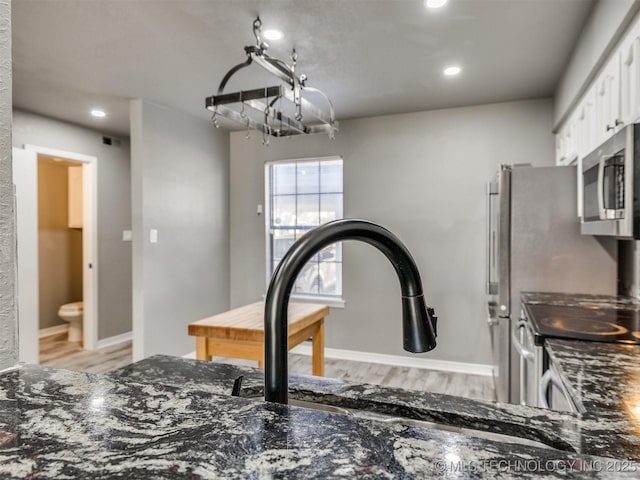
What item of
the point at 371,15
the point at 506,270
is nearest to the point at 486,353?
the point at 506,270

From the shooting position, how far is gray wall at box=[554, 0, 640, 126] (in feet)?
5.88

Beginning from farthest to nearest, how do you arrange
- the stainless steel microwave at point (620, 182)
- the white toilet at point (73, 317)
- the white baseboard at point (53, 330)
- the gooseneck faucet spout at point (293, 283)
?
the white baseboard at point (53, 330)
the white toilet at point (73, 317)
the stainless steel microwave at point (620, 182)
the gooseneck faucet spout at point (293, 283)

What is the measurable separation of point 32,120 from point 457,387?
469 cm

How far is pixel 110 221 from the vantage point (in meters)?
5.04

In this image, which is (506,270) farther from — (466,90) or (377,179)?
(377,179)

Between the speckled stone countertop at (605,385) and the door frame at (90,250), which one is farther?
the door frame at (90,250)

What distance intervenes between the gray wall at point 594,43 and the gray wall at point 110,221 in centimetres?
465

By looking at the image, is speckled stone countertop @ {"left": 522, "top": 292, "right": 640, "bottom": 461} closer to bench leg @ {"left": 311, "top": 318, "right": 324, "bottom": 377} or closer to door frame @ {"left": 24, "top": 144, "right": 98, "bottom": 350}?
bench leg @ {"left": 311, "top": 318, "right": 324, "bottom": 377}

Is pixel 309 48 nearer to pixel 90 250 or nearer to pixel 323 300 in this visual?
pixel 323 300

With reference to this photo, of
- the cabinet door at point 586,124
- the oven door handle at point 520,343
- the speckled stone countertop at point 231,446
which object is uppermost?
the cabinet door at point 586,124

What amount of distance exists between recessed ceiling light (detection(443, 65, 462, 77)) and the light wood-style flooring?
2.44m

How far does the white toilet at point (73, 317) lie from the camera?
5.05 meters

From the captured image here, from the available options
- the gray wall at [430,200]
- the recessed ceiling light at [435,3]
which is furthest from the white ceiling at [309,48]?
the gray wall at [430,200]

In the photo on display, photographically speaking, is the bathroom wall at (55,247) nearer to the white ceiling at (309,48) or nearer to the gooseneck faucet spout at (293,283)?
the white ceiling at (309,48)
